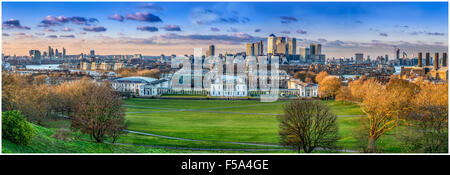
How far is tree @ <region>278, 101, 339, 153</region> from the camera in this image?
17156 mm

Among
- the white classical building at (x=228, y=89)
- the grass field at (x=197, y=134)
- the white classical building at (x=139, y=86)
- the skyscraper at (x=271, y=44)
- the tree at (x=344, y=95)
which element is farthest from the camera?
the skyscraper at (x=271, y=44)

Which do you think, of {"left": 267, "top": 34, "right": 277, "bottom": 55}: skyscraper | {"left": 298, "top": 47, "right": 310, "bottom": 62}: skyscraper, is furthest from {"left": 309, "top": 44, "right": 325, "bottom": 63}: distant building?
{"left": 267, "top": 34, "right": 277, "bottom": 55}: skyscraper

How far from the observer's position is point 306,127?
57.2ft

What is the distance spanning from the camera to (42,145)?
496 inches

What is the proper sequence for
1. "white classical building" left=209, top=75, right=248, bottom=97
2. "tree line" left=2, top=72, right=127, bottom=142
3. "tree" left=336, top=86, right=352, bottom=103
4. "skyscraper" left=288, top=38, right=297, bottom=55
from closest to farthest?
"tree line" left=2, top=72, right=127, bottom=142
"tree" left=336, top=86, right=352, bottom=103
"white classical building" left=209, top=75, right=248, bottom=97
"skyscraper" left=288, top=38, right=297, bottom=55

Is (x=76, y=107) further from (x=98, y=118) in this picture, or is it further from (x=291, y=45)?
(x=291, y=45)

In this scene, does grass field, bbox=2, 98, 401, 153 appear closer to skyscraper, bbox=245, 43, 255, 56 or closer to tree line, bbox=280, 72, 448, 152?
tree line, bbox=280, 72, 448, 152

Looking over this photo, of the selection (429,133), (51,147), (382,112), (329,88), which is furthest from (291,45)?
(51,147)

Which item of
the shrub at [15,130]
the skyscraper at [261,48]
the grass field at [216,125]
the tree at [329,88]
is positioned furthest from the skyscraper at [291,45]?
the shrub at [15,130]

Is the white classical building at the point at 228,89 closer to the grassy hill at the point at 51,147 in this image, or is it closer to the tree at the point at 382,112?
the tree at the point at 382,112

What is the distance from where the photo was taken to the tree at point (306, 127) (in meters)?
17.2
